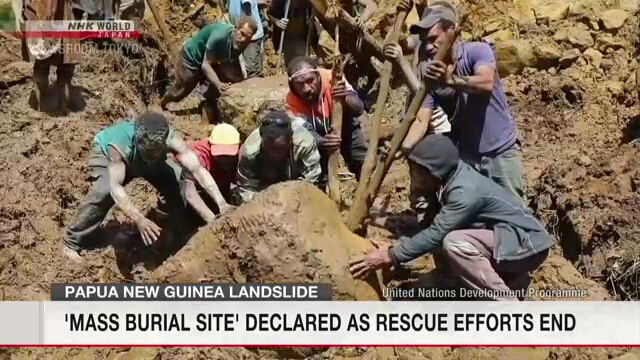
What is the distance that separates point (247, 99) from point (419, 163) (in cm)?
251

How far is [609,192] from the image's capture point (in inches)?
301

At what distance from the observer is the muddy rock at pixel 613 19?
9.93 m

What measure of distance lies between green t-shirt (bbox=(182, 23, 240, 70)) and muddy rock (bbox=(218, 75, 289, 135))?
46 centimetres

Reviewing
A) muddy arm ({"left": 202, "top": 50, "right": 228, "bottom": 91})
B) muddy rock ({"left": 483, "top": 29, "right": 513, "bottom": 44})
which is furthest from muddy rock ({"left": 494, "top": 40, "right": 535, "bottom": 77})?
muddy arm ({"left": 202, "top": 50, "right": 228, "bottom": 91})

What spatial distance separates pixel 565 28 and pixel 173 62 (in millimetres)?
4144

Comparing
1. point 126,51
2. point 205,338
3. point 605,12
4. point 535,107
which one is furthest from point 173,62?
point 205,338

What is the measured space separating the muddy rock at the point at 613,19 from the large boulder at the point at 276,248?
209 inches

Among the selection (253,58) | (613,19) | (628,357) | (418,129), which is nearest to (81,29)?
(253,58)

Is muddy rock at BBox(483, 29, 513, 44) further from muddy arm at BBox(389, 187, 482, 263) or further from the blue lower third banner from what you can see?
muddy arm at BBox(389, 187, 482, 263)

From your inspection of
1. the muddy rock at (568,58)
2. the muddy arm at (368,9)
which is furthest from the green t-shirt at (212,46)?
the muddy rock at (568,58)

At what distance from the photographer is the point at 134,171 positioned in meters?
6.52

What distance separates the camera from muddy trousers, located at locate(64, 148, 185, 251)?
659 centimetres

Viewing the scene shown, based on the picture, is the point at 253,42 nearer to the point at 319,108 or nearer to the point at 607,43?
the point at 319,108

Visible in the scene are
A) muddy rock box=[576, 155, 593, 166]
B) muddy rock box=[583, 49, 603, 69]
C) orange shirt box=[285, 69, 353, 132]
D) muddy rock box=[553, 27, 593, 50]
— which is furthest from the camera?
muddy rock box=[553, 27, 593, 50]
